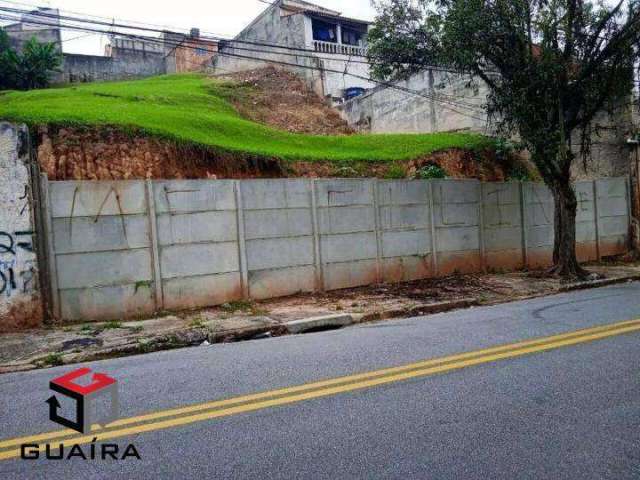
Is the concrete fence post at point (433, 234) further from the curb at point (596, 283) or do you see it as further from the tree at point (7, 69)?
the tree at point (7, 69)

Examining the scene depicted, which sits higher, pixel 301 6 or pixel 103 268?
pixel 301 6

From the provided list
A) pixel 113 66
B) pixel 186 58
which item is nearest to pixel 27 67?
pixel 113 66

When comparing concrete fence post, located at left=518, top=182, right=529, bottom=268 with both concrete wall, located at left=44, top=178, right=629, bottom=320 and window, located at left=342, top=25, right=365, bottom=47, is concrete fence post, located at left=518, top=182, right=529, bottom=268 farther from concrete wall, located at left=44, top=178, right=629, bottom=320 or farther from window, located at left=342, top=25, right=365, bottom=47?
window, located at left=342, top=25, right=365, bottom=47

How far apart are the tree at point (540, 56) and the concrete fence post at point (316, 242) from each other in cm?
438

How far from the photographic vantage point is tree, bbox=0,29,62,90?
89.8 feet

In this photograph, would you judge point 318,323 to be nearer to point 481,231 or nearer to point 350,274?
point 350,274

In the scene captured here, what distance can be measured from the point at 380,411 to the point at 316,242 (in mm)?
6839

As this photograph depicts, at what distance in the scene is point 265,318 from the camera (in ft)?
28.1

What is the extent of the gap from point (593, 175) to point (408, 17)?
28.5 ft

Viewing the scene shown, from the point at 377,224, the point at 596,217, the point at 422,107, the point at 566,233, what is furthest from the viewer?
A: the point at 422,107

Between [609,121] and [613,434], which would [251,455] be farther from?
[609,121]

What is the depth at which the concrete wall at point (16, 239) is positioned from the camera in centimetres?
785

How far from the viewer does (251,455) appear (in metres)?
3.30

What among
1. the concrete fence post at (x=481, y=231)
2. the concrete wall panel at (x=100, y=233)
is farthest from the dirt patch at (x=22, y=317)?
the concrete fence post at (x=481, y=231)
